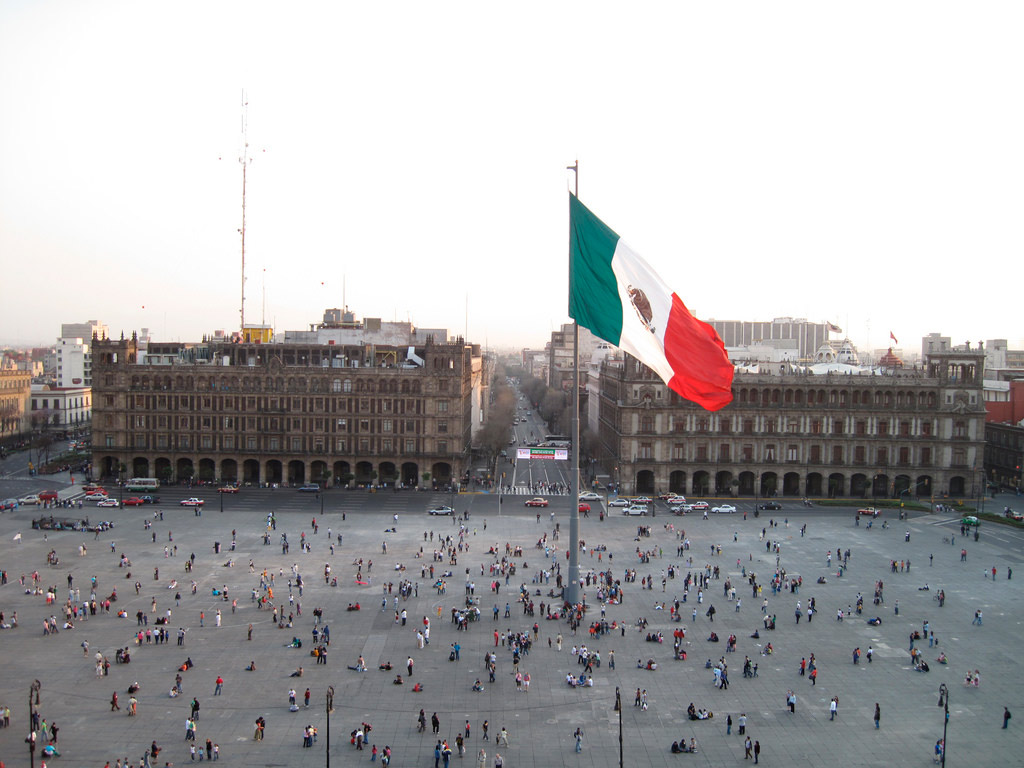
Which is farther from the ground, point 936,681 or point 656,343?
point 656,343

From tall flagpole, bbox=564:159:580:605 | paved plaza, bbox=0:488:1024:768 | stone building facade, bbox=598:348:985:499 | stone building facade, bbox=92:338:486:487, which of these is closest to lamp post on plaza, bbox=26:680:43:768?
paved plaza, bbox=0:488:1024:768

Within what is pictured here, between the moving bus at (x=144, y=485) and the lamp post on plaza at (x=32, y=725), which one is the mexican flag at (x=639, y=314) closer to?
the lamp post on plaza at (x=32, y=725)

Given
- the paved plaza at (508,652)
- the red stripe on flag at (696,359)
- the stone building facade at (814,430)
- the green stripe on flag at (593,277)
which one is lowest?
the paved plaza at (508,652)

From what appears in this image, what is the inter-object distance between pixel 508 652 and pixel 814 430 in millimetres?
64604

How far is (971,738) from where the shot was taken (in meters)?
38.2

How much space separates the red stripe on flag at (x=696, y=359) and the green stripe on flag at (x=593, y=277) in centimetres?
277

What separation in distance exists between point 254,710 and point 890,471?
8349 cm

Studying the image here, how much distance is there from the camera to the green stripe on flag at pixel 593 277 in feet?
128

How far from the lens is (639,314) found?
38.0m

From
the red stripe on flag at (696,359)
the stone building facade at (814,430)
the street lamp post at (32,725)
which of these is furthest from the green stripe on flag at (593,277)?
the stone building facade at (814,430)

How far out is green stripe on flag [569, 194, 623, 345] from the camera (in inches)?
1533

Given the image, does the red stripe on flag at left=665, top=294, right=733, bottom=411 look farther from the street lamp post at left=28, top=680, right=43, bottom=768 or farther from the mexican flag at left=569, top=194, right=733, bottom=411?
the street lamp post at left=28, top=680, right=43, bottom=768

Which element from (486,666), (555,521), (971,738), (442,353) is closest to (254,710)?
(486,666)

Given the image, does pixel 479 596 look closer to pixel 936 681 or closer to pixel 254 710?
pixel 254 710
